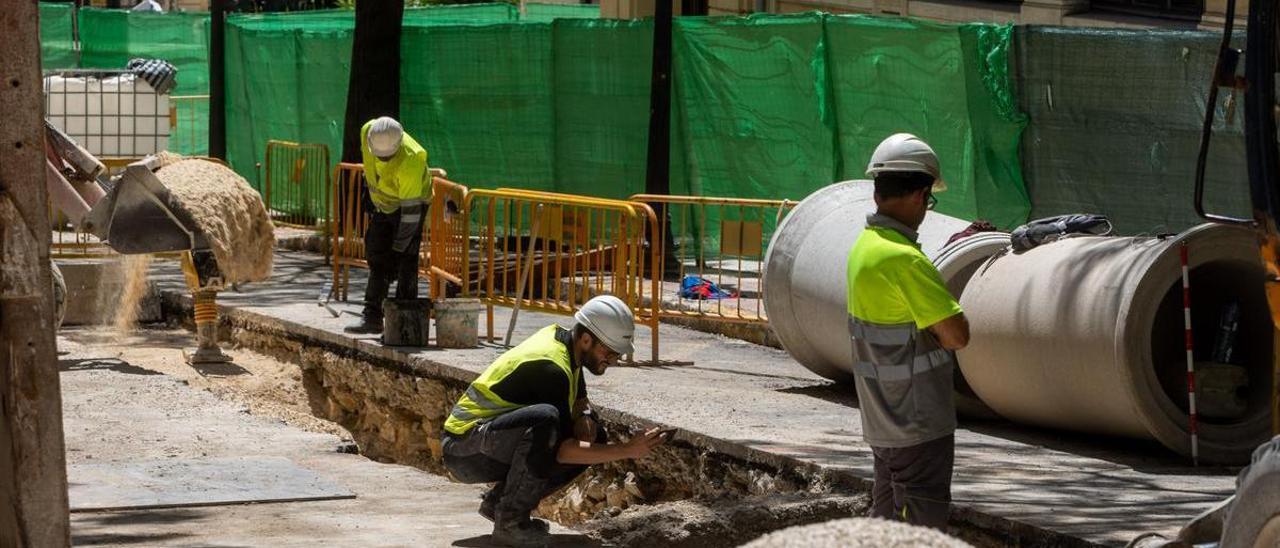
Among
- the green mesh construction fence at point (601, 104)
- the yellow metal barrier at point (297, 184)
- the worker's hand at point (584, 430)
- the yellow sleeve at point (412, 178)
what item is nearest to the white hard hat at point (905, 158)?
the worker's hand at point (584, 430)

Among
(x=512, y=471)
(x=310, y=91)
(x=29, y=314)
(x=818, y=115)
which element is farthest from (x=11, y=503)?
(x=310, y=91)

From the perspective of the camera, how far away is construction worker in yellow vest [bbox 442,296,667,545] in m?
8.59

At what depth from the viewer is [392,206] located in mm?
14359

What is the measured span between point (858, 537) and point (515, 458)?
480 cm

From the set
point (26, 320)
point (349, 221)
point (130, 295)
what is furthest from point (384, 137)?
point (26, 320)

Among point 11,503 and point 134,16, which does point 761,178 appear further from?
point 134,16

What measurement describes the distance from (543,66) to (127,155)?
4098 mm

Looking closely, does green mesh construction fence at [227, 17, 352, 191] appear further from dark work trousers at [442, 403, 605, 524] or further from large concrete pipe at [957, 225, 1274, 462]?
dark work trousers at [442, 403, 605, 524]

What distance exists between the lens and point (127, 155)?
1950 centimetres

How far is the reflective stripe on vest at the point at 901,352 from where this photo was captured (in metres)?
6.85

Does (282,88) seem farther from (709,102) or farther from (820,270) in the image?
(820,270)

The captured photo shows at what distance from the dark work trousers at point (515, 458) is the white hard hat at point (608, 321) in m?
0.38

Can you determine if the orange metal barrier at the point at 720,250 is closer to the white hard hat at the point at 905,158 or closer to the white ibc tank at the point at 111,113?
the white ibc tank at the point at 111,113

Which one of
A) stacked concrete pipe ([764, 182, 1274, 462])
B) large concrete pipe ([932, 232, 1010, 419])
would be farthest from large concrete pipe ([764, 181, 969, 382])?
large concrete pipe ([932, 232, 1010, 419])
